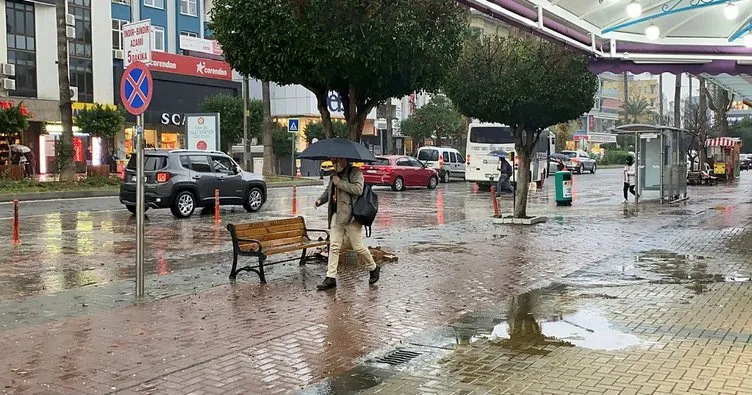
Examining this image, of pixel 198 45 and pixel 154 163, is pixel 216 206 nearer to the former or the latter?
pixel 154 163

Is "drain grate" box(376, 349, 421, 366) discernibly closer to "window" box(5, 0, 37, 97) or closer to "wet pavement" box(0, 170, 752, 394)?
"wet pavement" box(0, 170, 752, 394)

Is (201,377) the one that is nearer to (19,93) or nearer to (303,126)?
(19,93)

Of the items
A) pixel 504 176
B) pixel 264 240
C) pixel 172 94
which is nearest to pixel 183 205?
pixel 264 240

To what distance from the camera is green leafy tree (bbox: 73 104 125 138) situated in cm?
3734

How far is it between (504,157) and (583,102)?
1303 cm

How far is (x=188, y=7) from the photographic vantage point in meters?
50.7

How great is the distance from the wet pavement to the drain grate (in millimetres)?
27

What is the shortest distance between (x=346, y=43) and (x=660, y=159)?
1775 cm

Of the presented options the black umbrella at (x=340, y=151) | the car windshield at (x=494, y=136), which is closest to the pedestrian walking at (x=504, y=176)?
the car windshield at (x=494, y=136)

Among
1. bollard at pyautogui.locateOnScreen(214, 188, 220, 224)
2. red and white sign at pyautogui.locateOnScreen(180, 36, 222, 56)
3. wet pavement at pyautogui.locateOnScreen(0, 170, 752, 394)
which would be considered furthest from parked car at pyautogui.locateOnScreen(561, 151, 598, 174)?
wet pavement at pyautogui.locateOnScreen(0, 170, 752, 394)

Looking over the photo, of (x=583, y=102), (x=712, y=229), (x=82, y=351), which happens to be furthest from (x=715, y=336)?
(x=583, y=102)

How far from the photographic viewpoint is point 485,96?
17.5m

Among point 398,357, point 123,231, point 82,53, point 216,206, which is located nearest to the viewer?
point 398,357

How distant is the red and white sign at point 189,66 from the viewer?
4606 centimetres
